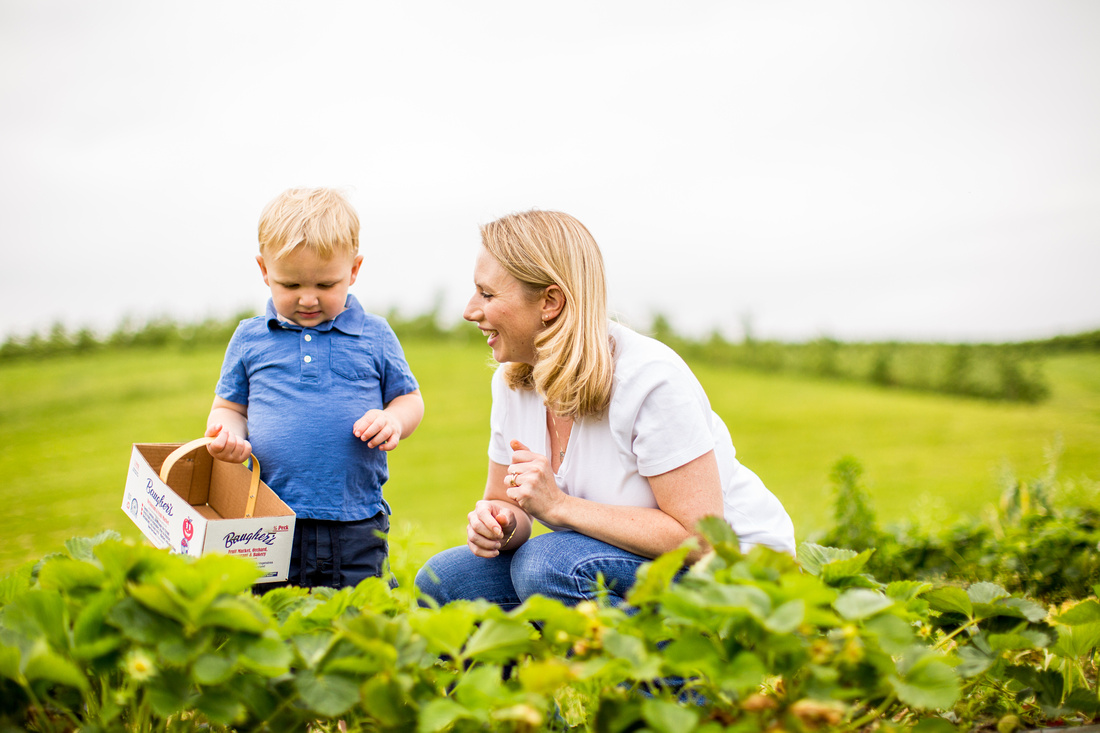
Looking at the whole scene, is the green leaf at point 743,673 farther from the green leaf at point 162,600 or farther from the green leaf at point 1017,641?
the green leaf at point 162,600

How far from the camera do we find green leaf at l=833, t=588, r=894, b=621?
98 centimetres

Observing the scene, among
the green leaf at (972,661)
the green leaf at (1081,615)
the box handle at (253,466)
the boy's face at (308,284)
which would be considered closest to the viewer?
the green leaf at (972,661)

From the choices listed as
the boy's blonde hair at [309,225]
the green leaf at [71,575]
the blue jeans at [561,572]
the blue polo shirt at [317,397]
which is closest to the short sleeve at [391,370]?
the blue polo shirt at [317,397]

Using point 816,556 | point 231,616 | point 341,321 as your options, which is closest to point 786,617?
point 816,556

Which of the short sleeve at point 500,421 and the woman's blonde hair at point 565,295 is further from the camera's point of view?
the short sleeve at point 500,421

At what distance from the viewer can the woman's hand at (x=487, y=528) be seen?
179 cm

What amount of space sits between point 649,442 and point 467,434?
27.9 feet

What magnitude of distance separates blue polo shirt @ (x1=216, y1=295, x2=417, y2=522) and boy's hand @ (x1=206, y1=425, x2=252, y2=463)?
0.55 ft

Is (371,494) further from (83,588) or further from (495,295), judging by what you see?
(83,588)

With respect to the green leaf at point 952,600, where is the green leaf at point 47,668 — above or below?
above

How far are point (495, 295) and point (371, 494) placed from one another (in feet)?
2.49

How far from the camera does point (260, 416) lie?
217 centimetres

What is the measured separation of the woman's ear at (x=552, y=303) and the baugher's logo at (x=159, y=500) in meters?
1.04

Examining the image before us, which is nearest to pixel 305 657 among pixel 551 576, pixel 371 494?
pixel 551 576
